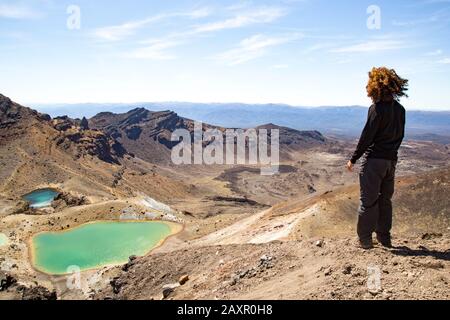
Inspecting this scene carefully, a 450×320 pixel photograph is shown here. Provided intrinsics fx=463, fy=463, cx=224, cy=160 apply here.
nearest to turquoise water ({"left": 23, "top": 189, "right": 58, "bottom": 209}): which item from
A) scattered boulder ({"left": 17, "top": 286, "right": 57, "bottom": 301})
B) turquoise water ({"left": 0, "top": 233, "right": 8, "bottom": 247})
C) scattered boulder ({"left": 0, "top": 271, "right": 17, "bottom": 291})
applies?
turquoise water ({"left": 0, "top": 233, "right": 8, "bottom": 247})

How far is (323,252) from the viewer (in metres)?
9.02

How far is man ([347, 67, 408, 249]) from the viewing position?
7.88 meters

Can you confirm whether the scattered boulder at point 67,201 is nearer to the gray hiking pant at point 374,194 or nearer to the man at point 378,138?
the gray hiking pant at point 374,194

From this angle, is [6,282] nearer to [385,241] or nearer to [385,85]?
[385,241]

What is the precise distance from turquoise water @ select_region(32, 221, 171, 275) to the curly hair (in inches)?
664

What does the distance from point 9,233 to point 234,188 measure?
80742mm

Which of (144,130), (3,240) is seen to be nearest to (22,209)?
(3,240)

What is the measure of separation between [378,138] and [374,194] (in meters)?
0.96

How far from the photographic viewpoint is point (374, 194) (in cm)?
795

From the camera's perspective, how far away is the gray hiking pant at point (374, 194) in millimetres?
7914

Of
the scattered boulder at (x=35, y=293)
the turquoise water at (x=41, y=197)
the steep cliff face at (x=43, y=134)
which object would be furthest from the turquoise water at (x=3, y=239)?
the steep cliff face at (x=43, y=134)

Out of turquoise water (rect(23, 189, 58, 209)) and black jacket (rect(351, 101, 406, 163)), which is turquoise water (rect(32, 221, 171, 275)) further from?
turquoise water (rect(23, 189, 58, 209))
